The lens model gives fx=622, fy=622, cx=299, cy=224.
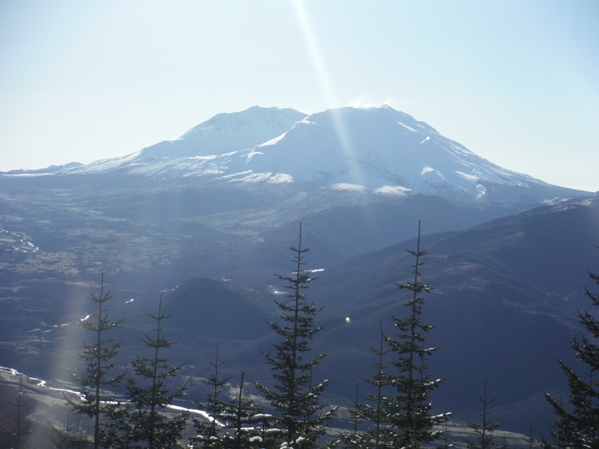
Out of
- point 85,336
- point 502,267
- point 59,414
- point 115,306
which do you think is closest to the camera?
point 59,414

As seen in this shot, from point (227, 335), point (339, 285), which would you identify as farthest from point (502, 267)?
point (227, 335)

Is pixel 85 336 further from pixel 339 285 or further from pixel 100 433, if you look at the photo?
pixel 100 433

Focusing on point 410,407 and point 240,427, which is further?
point 410,407

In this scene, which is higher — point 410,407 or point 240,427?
point 240,427

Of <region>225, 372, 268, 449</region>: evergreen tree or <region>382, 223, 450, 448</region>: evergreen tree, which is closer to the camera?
<region>225, 372, 268, 449</region>: evergreen tree

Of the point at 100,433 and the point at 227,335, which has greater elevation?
the point at 100,433

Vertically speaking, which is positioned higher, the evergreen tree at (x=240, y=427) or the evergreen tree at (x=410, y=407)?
the evergreen tree at (x=240, y=427)

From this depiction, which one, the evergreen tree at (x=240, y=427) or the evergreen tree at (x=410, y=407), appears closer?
the evergreen tree at (x=240, y=427)

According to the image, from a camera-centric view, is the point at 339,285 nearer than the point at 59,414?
No

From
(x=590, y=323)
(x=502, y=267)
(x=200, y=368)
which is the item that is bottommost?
(x=200, y=368)

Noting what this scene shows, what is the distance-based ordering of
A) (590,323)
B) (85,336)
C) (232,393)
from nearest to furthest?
1. (590,323)
2. (232,393)
3. (85,336)

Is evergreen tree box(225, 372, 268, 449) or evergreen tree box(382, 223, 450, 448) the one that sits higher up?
evergreen tree box(225, 372, 268, 449)
